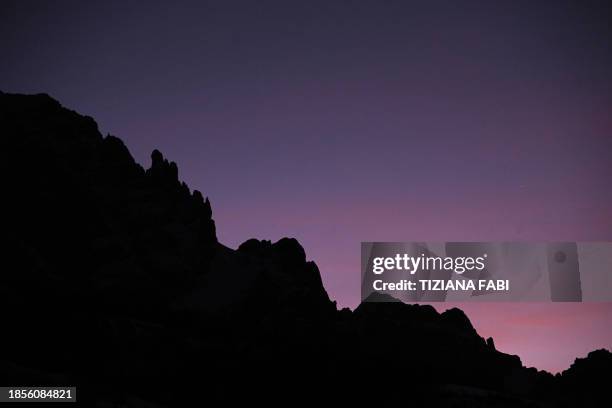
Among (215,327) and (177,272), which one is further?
(177,272)

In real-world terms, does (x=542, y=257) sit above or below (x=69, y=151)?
below

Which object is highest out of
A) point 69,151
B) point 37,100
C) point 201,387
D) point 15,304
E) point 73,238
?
point 37,100

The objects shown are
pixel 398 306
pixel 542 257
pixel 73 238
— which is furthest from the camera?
pixel 398 306

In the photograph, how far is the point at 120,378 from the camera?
57.5 metres

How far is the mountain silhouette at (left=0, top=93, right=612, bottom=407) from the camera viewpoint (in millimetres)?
57875

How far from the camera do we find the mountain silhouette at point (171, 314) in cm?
5788

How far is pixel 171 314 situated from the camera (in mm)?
73125

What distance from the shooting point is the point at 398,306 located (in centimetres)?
9450

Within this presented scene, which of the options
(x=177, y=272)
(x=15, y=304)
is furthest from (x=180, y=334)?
(x=15, y=304)

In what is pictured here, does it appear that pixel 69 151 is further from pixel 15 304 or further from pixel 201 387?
pixel 201 387

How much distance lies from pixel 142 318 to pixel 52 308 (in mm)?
14808

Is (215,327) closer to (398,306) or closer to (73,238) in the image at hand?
(73,238)

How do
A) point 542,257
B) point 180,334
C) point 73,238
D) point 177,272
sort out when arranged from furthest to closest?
point 177,272, point 73,238, point 180,334, point 542,257

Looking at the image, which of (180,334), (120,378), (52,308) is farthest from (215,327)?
(52,308)
